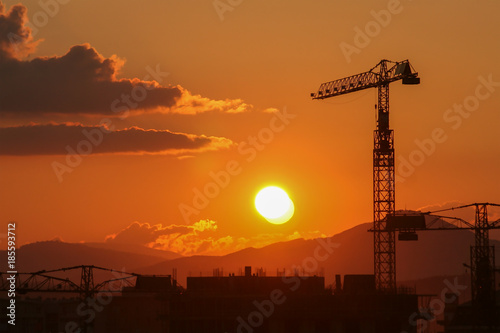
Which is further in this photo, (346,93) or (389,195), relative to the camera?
(346,93)

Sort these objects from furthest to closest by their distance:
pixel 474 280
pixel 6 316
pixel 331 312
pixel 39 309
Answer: pixel 39 309, pixel 6 316, pixel 331 312, pixel 474 280

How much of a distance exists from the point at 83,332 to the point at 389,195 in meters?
57.1

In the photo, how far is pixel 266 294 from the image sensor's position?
16788cm

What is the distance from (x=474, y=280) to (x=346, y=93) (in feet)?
172

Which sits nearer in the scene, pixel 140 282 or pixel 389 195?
pixel 389 195

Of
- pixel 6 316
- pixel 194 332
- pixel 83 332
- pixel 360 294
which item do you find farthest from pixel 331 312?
pixel 6 316

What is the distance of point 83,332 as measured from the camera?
6531 inches

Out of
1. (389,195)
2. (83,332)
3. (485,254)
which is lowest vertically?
(83,332)

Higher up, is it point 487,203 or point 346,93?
point 346,93

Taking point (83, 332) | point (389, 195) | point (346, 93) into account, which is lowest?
point (83, 332)

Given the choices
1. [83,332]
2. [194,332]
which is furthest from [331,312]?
[83,332]

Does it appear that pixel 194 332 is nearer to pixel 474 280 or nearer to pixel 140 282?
pixel 140 282

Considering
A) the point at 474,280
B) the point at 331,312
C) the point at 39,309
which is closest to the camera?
the point at 474,280

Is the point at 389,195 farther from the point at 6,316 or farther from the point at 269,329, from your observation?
the point at 6,316
